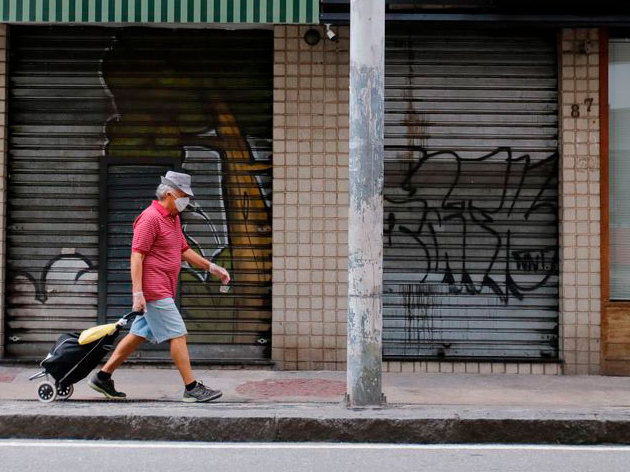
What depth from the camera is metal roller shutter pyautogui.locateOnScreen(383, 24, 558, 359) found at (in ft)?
34.1

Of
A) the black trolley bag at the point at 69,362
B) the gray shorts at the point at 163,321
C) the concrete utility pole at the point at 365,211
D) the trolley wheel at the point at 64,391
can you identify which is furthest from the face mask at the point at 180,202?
the trolley wheel at the point at 64,391

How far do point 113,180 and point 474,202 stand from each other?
380 centimetres

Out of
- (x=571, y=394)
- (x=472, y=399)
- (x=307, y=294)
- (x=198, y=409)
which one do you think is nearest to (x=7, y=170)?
(x=307, y=294)

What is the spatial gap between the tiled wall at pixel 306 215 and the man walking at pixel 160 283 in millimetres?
2124

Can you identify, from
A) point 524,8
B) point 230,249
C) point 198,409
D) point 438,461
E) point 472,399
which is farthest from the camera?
point 230,249

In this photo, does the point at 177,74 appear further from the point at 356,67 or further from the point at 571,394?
the point at 571,394

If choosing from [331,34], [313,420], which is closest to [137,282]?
[313,420]

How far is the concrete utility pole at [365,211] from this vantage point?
7.84 meters

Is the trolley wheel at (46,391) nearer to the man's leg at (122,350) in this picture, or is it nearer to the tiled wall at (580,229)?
the man's leg at (122,350)

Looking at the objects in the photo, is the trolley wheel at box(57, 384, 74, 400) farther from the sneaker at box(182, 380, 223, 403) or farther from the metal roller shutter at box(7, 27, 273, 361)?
the metal roller shutter at box(7, 27, 273, 361)

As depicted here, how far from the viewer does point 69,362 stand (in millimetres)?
7930

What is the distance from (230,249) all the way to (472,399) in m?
3.14

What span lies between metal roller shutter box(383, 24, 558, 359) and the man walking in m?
2.90

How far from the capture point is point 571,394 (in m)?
9.00
